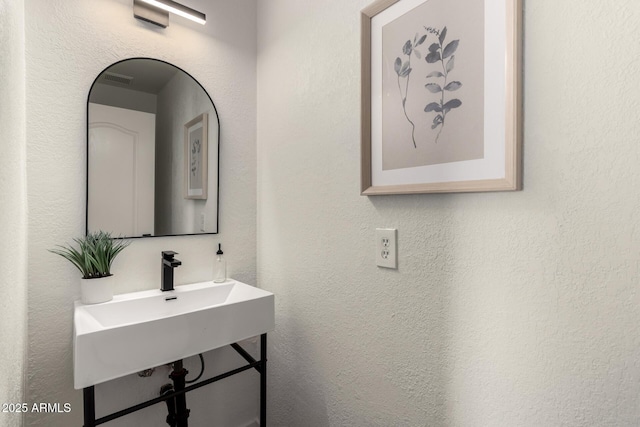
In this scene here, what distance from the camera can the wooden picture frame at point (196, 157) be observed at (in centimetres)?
144

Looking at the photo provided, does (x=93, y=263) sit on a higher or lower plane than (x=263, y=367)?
higher

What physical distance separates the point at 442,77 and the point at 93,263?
1.30m

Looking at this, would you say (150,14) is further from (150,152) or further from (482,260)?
(482,260)

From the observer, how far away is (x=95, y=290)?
1.14 metres

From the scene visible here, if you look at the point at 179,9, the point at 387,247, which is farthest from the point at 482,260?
the point at 179,9

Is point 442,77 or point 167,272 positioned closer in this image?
point 442,77

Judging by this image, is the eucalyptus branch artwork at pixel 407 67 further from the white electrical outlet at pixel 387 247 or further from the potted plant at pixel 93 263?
the potted plant at pixel 93 263

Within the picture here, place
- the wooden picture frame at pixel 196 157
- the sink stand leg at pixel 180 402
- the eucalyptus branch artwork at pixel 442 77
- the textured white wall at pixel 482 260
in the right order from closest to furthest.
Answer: the textured white wall at pixel 482 260 → the eucalyptus branch artwork at pixel 442 77 → the sink stand leg at pixel 180 402 → the wooden picture frame at pixel 196 157

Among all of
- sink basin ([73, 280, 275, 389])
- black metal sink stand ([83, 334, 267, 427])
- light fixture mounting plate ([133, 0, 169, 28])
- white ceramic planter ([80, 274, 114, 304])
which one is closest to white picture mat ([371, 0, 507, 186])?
sink basin ([73, 280, 275, 389])

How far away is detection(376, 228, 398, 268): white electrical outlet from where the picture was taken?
99 cm

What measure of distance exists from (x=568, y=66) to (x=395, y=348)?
854mm

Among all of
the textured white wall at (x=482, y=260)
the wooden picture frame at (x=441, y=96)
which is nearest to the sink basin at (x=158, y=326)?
the textured white wall at (x=482, y=260)

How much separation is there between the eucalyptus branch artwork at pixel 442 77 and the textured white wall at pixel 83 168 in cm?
102

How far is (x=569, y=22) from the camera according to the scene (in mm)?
661
